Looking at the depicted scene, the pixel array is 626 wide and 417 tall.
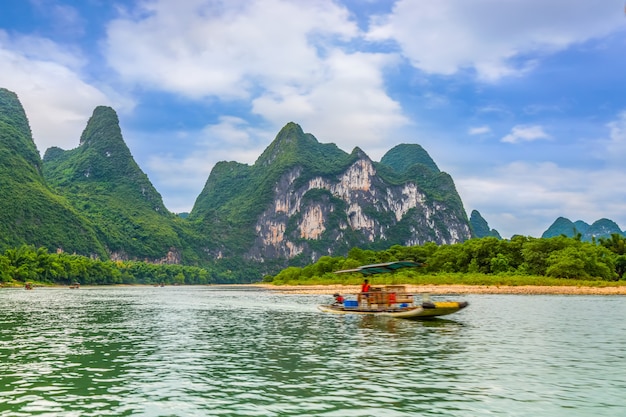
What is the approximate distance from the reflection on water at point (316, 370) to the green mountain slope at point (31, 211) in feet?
470

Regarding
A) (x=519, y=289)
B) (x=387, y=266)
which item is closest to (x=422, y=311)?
(x=387, y=266)

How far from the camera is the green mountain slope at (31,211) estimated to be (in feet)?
514

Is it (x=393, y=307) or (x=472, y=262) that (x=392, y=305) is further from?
(x=472, y=262)

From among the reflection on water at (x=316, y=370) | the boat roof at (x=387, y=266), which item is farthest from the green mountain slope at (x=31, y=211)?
the reflection on water at (x=316, y=370)

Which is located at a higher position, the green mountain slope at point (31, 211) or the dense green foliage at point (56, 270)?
the green mountain slope at point (31, 211)

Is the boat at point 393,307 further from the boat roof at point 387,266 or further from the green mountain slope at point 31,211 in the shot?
the green mountain slope at point 31,211

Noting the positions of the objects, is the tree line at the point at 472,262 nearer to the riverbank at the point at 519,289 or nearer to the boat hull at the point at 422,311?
the riverbank at the point at 519,289

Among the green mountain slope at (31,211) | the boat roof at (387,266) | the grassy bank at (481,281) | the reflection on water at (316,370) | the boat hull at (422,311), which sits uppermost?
the green mountain slope at (31,211)

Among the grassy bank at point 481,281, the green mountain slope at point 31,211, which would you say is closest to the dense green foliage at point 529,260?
the grassy bank at point 481,281

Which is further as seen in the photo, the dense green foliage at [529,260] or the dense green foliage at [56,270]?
the dense green foliage at [56,270]

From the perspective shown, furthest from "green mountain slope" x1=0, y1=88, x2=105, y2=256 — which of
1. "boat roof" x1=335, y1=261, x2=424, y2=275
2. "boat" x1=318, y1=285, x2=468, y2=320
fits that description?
"boat roof" x1=335, y1=261, x2=424, y2=275

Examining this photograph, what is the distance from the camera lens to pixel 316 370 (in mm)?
15898

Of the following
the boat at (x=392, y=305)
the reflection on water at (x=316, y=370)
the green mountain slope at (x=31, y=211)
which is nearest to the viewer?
the reflection on water at (x=316, y=370)

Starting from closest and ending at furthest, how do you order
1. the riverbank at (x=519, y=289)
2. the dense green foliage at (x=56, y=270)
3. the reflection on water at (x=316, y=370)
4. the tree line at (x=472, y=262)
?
the reflection on water at (x=316, y=370) → the riverbank at (x=519, y=289) → the tree line at (x=472, y=262) → the dense green foliage at (x=56, y=270)
